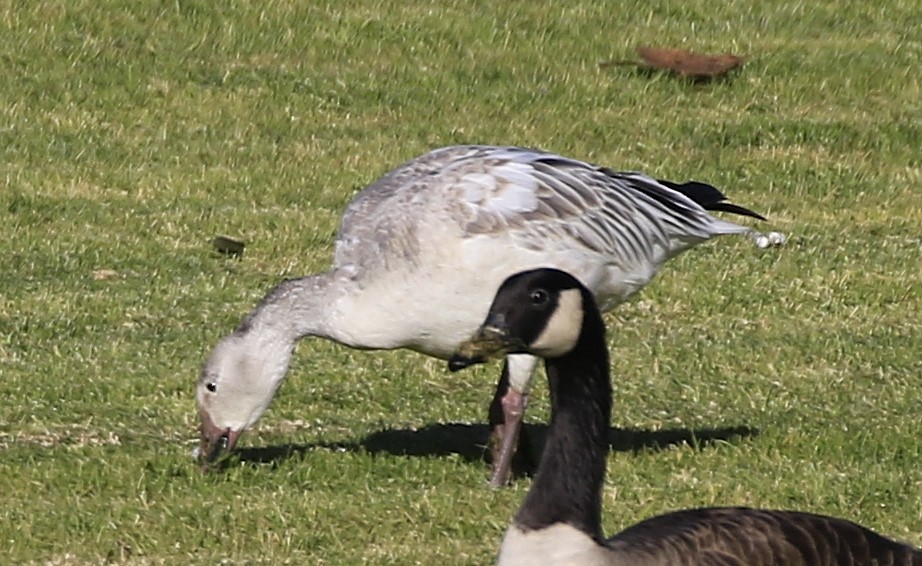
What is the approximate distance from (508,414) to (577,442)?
299 centimetres

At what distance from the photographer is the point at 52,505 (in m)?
7.43

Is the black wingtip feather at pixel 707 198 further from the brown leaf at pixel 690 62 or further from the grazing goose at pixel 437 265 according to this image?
the brown leaf at pixel 690 62

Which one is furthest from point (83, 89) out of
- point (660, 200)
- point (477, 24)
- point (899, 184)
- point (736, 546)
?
point (736, 546)

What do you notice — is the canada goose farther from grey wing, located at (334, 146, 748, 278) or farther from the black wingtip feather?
the black wingtip feather

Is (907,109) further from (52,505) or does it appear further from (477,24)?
(52,505)

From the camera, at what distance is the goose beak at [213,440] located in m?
7.96

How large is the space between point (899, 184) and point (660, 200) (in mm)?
6848

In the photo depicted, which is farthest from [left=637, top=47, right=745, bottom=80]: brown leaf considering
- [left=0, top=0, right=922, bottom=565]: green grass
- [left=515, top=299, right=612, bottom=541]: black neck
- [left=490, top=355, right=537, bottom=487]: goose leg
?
[left=515, top=299, right=612, bottom=541]: black neck

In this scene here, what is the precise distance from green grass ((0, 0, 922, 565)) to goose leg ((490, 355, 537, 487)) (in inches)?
5.2

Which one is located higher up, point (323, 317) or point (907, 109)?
point (323, 317)

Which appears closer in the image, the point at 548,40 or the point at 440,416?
the point at 440,416

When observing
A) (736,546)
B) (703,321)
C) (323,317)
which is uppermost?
(736,546)

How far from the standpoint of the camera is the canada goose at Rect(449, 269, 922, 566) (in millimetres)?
5047

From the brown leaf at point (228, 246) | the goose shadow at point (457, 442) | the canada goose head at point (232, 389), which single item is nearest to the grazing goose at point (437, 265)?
the canada goose head at point (232, 389)
